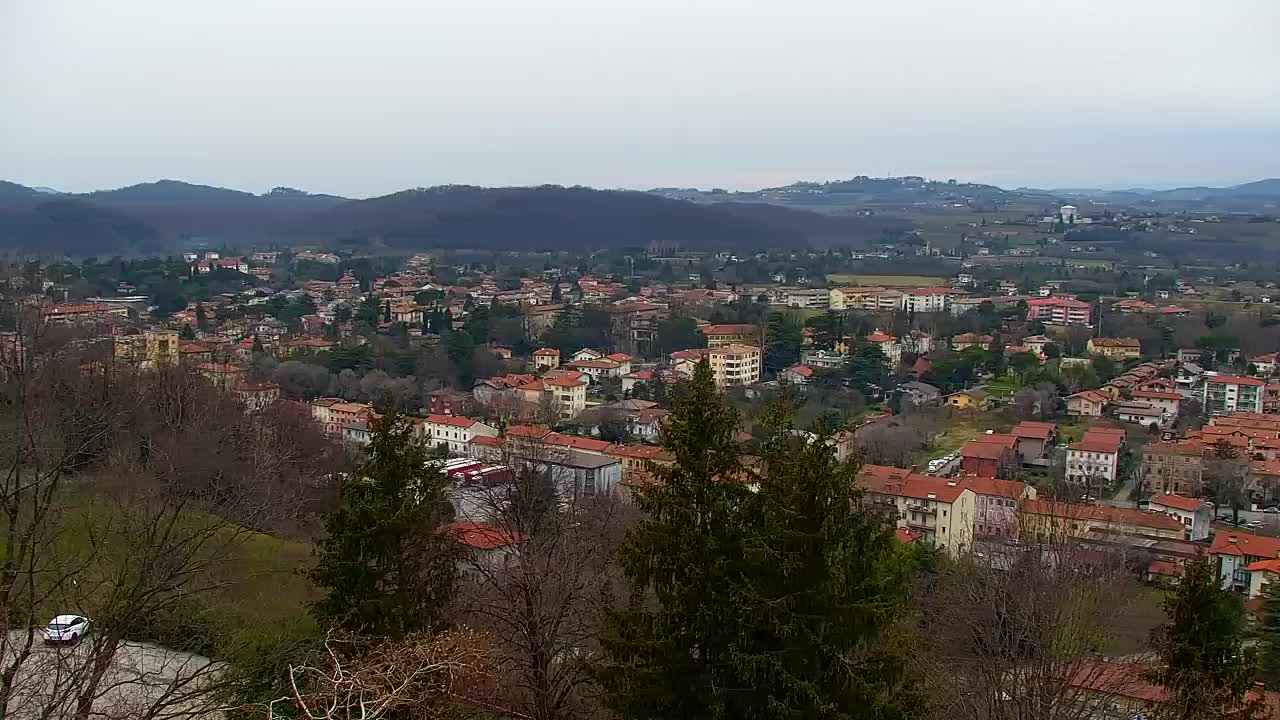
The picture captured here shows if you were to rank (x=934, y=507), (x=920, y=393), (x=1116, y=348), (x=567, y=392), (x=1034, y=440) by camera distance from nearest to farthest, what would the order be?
(x=934, y=507), (x=1034, y=440), (x=567, y=392), (x=920, y=393), (x=1116, y=348)

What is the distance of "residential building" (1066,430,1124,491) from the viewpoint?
1541cm

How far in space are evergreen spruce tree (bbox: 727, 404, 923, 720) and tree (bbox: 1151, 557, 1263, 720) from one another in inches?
72.8

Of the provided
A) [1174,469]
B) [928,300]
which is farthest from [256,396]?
[928,300]

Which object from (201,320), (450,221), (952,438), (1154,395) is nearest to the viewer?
(952,438)

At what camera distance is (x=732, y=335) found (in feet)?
92.6

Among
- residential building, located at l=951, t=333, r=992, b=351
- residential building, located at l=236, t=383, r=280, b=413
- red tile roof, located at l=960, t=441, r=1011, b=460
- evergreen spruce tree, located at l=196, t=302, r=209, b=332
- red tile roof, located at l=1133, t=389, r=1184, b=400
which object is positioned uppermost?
residential building, located at l=236, t=383, r=280, b=413

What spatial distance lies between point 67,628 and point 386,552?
1.36 metres

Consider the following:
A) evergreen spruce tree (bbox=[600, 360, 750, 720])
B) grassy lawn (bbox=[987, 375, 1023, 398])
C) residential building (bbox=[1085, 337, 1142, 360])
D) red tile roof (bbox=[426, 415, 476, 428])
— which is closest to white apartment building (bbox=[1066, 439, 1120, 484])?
grassy lawn (bbox=[987, 375, 1023, 398])

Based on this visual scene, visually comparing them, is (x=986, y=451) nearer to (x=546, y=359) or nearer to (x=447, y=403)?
(x=447, y=403)

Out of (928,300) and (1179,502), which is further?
(928,300)

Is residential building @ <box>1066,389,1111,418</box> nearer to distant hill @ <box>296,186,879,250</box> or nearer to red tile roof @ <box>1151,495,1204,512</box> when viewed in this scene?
red tile roof @ <box>1151,495,1204,512</box>

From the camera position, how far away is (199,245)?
6850 centimetres

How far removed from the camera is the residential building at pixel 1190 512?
41.6ft

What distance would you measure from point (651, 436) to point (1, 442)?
46.0 ft
